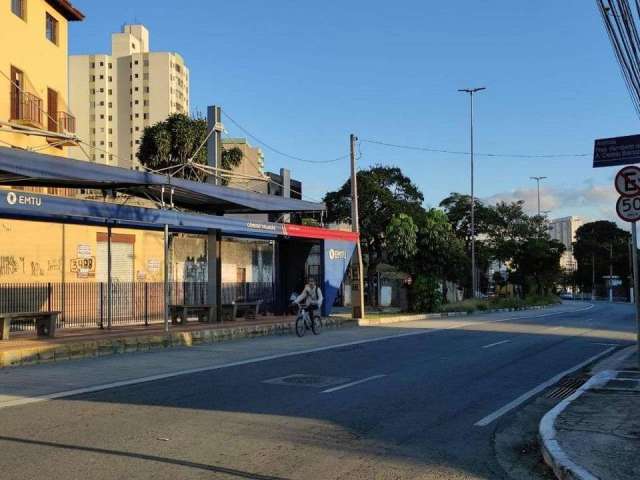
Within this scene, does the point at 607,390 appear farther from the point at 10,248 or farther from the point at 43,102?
the point at 43,102

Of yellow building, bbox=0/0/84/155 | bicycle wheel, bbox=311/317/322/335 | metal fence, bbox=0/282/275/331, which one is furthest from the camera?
yellow building, bbox=0/0/84/155

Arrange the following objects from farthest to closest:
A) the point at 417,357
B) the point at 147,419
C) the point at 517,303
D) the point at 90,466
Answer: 1. the point at 517,303
2. the point at 417,357
3. the point at 147,419
4. the point at 90,466

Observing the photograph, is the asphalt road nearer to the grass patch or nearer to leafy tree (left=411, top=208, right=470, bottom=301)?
leafy tree (left=411, top=208, right=470, bottom=301)

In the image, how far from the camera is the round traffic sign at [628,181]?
11.3 meters

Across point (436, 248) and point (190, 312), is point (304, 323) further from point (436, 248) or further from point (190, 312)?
point (436, 248)

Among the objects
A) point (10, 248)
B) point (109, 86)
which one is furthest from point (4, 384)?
point (109, 86)

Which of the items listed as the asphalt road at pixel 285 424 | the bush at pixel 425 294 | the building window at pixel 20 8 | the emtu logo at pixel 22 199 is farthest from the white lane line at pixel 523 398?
the building window at pixel 20 8

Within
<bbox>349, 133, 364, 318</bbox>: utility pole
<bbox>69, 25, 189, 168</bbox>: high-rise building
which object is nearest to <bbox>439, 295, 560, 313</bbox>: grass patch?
<bbox>349, 133, 364, 318</bbox>: utility pole

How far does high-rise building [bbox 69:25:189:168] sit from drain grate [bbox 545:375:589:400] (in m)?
140

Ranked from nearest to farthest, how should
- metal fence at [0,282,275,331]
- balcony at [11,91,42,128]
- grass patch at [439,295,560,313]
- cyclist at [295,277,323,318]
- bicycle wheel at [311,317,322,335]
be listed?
metal fence at [0,282,275,331]
cyclist at [295,277,323,318]
bicycle wheel at [311,317,322,335]
balcony at [11,91,42,128]
grass patch at [439,295,560,313]

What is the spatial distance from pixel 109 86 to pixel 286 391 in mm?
156620

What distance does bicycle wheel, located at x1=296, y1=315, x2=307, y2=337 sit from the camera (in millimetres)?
21094

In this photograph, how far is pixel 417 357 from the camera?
49.6 feet

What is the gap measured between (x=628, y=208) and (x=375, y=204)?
118 feet
